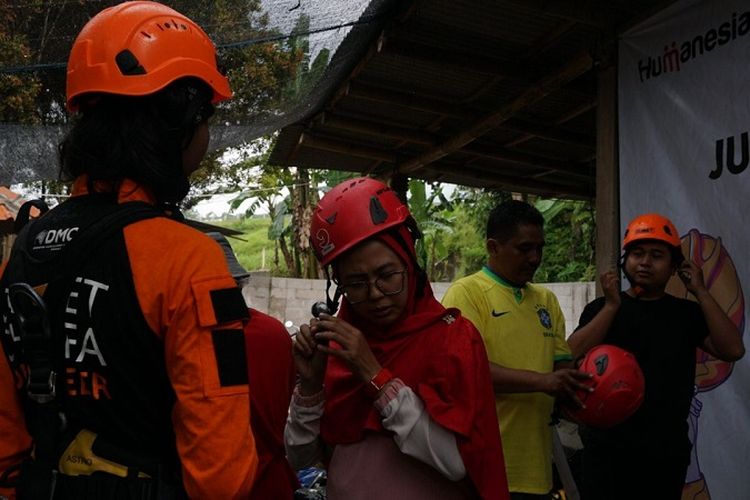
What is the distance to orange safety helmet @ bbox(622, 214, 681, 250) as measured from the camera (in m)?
3.32

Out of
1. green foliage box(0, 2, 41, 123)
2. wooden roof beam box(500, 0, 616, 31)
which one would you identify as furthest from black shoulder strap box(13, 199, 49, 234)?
wooden roof beam box(500, 0, 616, 31)

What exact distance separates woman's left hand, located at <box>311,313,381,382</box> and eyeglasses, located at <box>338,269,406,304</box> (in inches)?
5.3

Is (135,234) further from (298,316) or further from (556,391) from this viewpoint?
(298,316)

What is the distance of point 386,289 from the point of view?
1.93m

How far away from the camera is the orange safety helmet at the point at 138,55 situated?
152cm

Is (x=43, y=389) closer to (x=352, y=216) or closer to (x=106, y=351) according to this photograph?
(x=106, y=351)

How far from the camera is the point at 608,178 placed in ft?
14.0

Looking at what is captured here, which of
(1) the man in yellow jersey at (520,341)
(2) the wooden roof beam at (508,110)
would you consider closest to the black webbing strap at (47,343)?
(1) the man in yellow jersey at (520,341)

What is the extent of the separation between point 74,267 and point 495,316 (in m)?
2.10

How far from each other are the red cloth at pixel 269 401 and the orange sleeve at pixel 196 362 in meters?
0.94

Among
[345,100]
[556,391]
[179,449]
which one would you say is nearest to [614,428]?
[556,391]

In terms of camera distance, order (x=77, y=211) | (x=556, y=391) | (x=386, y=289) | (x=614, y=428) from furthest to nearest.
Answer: (x=614, y=428) < (x=556, y=391) < (x=386, y=289) < (x=77, y=211)

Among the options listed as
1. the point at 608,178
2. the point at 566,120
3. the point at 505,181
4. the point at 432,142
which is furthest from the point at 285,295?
the point at 608,178

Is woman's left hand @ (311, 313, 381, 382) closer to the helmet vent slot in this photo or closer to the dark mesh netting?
the helmet vent slot
